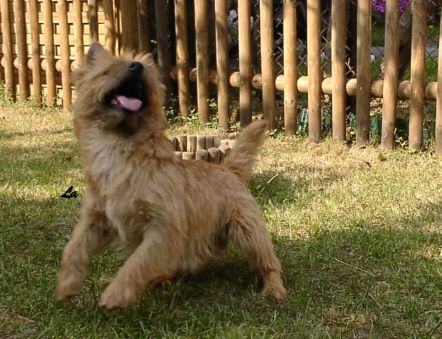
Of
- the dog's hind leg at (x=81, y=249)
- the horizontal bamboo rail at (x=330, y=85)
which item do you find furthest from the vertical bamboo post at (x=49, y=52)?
the dog's hind leg at (x=81, y=249)

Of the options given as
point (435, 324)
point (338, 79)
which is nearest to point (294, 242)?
point (435, 324)

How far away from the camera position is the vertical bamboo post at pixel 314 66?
709 cm

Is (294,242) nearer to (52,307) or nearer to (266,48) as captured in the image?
(52,307)

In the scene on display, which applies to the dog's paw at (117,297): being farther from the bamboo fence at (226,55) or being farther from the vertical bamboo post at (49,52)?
the vertical bamboo post at (49,52)

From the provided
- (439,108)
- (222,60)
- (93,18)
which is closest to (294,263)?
(439,108)

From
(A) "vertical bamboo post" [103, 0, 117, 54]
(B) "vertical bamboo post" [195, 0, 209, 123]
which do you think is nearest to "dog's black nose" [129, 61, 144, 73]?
(B) "vertical bamboo post" [195, 0, 209, 123]

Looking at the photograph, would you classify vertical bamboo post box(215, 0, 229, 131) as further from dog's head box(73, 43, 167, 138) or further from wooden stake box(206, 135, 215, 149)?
dog's head box(73, 43, 167, 138)

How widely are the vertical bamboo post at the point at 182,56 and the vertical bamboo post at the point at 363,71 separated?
210 cm

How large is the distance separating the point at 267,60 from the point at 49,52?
3.14 metres

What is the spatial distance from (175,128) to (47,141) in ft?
4.33

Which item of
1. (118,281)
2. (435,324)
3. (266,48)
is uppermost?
(266,48)

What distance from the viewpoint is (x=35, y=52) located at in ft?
31.4

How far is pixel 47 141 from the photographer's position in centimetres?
766

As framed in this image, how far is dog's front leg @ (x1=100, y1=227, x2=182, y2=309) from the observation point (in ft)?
10.8
